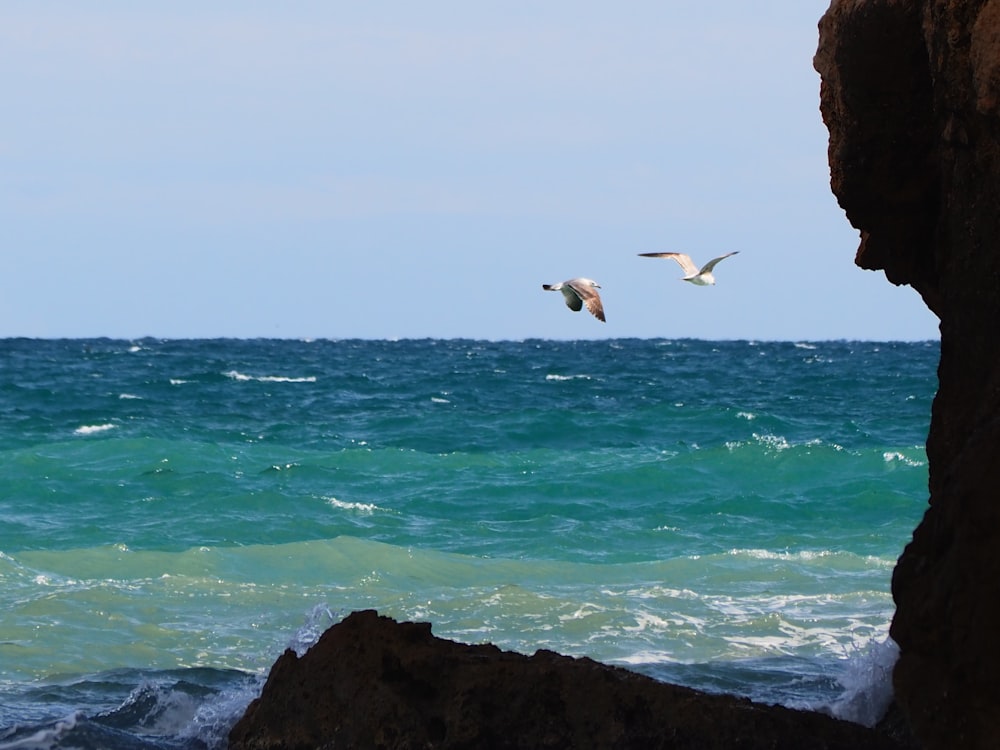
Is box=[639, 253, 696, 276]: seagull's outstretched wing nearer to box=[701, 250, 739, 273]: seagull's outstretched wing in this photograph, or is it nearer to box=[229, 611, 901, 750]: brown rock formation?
box=[701, 250, 739, 273]: seagull's outstretched wing

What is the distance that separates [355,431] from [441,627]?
Result: 1346cm

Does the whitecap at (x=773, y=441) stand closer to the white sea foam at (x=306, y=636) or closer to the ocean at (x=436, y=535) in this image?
the ocean at (x=436, y=535)

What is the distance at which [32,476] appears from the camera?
15430 mm

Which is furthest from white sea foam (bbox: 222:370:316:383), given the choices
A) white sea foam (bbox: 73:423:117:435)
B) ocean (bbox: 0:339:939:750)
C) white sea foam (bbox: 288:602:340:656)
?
white sea foam (bbox: 288:602:340:656)

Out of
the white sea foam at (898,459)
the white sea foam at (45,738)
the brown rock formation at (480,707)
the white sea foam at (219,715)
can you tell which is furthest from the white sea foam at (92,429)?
the brown rock formation at (480,707)

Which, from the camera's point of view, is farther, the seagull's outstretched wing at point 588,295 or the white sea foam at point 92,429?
the white sea foam at point 92,429

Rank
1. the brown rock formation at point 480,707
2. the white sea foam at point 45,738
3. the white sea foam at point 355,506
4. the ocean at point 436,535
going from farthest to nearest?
the white sea foam at point 355,506 → the ocean at point 436,535 → the white sea foam at point 45,738 → the brown rock formation at point 480,707

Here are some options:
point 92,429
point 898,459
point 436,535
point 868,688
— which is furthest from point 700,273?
point 92,429

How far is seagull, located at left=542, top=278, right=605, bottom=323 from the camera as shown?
8.78 meters

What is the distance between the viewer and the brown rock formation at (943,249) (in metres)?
3.63

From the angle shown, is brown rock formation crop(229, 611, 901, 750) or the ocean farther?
the ocean

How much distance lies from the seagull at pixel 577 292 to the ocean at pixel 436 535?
1.76 metres

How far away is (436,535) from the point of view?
491 inches

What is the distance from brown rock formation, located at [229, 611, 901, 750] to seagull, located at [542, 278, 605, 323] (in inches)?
167
